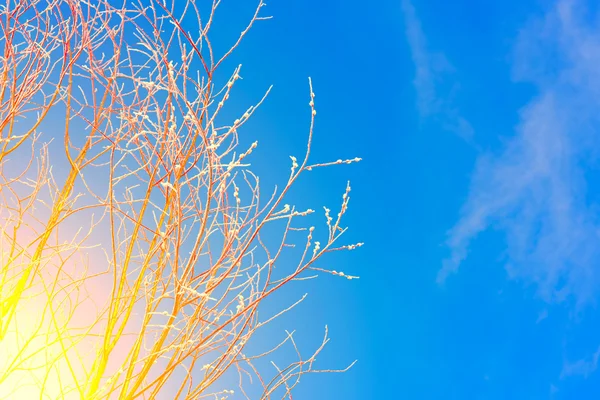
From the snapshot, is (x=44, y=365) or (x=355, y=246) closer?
(x=355, y=246)

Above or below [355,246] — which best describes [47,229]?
above

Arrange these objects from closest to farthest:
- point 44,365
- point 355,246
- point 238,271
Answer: point 355,246
point 238,271
point 44,365

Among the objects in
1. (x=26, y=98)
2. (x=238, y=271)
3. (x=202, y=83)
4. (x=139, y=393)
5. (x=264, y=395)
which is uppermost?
(x=26, y=98)

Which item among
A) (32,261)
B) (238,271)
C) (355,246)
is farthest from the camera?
(32,261)

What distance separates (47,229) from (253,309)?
80 cm

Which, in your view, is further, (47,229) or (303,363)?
(47,229)

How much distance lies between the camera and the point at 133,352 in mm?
1362

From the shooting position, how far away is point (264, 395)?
1505 mm

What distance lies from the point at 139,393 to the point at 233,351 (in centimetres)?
27

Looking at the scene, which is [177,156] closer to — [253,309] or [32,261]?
[253,309]

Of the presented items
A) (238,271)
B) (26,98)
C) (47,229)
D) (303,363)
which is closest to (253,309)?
(238,271)

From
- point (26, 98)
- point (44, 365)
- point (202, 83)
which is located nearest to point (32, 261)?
point (44, 365)

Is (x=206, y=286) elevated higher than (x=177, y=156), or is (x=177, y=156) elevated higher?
(x=177, y=156)

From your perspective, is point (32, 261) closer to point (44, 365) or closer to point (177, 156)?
point (44, 365)
